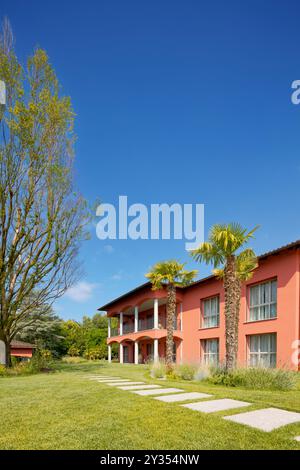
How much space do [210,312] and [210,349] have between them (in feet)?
8.78

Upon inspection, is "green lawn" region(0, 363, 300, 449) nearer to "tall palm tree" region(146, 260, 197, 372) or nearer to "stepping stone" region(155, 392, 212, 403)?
"stepping stone" region(155, 392, 212, 403)

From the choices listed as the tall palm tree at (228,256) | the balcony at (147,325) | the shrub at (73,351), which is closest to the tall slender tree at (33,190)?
the tall palm tree at (228,256)

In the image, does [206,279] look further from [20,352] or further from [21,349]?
[20,352]

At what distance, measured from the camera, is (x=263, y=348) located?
60.6 feet

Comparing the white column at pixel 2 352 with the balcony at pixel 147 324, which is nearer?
the white column at pixel 2 352

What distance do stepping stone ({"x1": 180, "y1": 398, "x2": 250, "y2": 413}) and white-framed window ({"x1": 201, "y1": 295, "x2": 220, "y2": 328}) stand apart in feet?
56.2

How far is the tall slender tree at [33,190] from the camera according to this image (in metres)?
16.4

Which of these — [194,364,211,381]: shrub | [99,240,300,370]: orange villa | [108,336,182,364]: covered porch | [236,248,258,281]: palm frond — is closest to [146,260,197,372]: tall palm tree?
[99,240,300,370]: orange villa

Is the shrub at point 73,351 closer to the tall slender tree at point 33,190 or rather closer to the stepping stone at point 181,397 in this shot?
the tall slender tree at point 33,190

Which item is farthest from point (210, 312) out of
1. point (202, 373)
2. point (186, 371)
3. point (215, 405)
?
point (215, 405)

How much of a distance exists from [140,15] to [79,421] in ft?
43.5

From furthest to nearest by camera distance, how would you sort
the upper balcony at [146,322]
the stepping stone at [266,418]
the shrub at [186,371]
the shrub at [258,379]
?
the upper balcony at [146,322], the shrub at [186,371], the shrub at [258,379], the stepping stone at [266,418]

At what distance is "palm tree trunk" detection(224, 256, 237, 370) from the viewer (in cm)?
1297

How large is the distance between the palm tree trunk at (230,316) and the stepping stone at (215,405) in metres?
6.52
